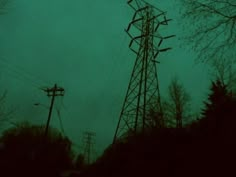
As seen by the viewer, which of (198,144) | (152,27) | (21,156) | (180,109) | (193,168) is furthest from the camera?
(180,109)

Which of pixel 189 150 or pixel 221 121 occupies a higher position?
pixel 221 121

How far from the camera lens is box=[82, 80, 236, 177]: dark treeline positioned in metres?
4.49

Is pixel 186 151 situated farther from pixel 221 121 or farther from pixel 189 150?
pixel 221 121

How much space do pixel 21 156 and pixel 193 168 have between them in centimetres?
1624

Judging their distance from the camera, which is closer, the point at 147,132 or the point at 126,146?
the point at 147,132

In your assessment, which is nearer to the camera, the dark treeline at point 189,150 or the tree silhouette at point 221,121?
the dark treeline at point 189,150

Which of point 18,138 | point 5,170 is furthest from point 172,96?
point 18,138

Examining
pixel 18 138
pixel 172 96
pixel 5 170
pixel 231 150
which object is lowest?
pixel 5 170

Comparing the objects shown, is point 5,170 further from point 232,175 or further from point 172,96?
point 172,96

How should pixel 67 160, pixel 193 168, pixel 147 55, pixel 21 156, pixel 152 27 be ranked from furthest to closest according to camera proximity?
pixel 67 160
pixel 21 156
pixel 152 27
pixel 147 55
pixel 193 168

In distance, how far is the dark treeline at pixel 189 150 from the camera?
4492 mm

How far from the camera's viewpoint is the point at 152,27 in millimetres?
13602

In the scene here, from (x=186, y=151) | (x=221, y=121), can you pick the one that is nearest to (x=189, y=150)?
(x=186, y=151)

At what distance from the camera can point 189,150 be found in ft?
17.1
